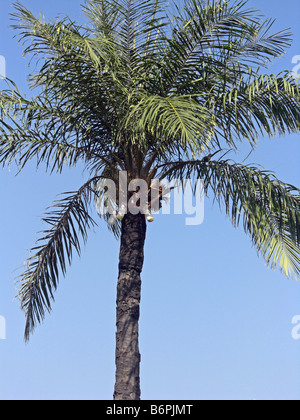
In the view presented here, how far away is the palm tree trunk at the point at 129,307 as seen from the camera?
36.6 ft

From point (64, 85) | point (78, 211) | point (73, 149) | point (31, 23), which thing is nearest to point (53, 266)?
point (78, 211)

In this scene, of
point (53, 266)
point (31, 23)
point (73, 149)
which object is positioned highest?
point (31, 23)

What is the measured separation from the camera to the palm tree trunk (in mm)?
11148

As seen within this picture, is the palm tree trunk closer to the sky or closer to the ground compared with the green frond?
closer to the ground

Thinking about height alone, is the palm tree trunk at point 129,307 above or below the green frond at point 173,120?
below

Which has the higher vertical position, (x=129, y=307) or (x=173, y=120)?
(x=173, y=120)

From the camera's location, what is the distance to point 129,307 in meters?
11.5

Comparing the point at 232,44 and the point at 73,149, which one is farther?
the point at 73,149

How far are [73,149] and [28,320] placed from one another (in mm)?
3221

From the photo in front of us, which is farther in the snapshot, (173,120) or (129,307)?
(129,307)

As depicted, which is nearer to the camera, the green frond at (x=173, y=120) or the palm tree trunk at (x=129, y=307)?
the green frond at (x=173, y=120)

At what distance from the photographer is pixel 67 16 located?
38.7 feet

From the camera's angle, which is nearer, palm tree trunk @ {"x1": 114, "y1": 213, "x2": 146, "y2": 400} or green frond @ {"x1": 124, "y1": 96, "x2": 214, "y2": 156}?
green frond @ {"x1": 124, "y1": 96, "x2": 214, "y2": 156}

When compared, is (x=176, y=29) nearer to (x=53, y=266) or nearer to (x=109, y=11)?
(x=109, y=11)
